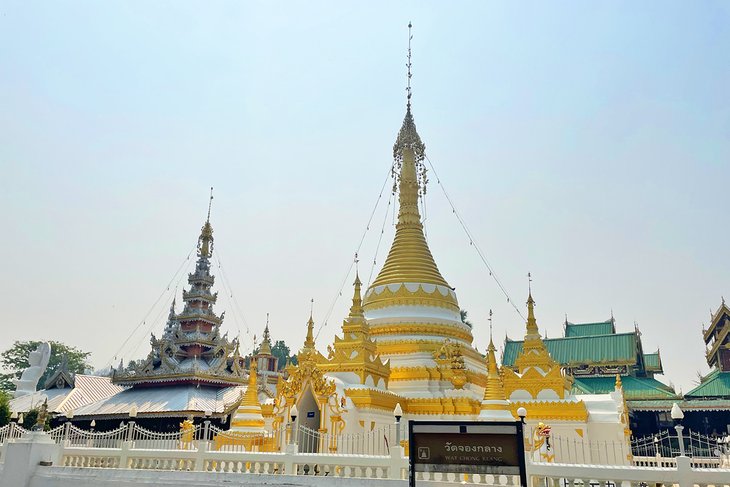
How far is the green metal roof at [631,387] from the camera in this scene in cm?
3653

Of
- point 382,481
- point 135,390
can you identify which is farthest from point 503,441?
point 135,390

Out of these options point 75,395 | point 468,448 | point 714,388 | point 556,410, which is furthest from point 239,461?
point 714,388

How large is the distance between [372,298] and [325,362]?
6.20 meters

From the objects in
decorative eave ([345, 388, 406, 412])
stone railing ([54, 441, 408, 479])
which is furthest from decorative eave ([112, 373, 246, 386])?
stone railing ([54, 441, 408, 479])

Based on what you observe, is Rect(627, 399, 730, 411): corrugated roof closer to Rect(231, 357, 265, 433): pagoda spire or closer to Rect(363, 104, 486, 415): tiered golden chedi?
Rect(363, 104, 486, 415): tiered golden chedi

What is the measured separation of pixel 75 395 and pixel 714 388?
41.4m

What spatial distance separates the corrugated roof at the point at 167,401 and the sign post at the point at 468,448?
920 inches

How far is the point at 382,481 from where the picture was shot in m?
11.8

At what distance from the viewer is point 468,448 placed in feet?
34.3

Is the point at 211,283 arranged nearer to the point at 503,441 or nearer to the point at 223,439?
the point at 223,439

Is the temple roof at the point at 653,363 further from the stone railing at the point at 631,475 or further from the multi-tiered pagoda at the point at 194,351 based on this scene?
the stone railing at the point at 631,475

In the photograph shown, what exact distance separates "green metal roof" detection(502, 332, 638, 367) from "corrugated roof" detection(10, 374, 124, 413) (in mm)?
31923

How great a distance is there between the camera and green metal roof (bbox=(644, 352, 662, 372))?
141 ft

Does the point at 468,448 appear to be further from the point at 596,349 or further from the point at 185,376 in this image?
the point at 596,349
